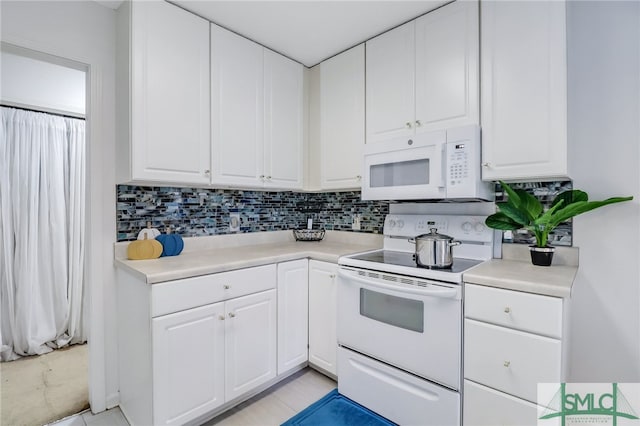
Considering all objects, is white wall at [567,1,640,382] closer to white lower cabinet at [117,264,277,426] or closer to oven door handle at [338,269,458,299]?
oven door handle at [338,269,458,299]

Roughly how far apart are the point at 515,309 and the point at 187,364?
1566 mm

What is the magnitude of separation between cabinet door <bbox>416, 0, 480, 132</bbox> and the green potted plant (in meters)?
0.50

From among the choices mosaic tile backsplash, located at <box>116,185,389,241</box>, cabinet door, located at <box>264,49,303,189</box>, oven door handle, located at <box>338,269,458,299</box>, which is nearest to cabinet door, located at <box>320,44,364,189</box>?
cabinet door, located at <box>264,49,303,189</box>

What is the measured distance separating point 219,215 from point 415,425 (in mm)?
1859

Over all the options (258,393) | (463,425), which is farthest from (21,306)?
(463,425)

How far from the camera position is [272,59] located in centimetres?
231

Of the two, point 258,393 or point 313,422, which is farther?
point 258,393

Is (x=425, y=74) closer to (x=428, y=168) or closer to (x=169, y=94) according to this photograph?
(x=428, y=168)

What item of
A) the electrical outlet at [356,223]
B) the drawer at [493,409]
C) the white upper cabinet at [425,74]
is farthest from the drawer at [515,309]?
the electrical outlet at [356,223]

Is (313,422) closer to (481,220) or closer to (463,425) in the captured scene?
(463,425)

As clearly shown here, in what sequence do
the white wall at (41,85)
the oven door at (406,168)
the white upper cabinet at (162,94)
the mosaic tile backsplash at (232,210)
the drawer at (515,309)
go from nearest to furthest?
the drawer at (515,309) → the white upper cabinet at (162,94) → the oven door at (406,168) → the mosaic tile backsplash at (232,210) → the white wall at (41,85)

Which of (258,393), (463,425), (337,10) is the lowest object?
(258,393)

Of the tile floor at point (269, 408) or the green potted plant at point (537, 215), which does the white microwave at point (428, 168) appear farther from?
the tile floor at point (269, 408)

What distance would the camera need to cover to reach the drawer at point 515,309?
119 centimetres
